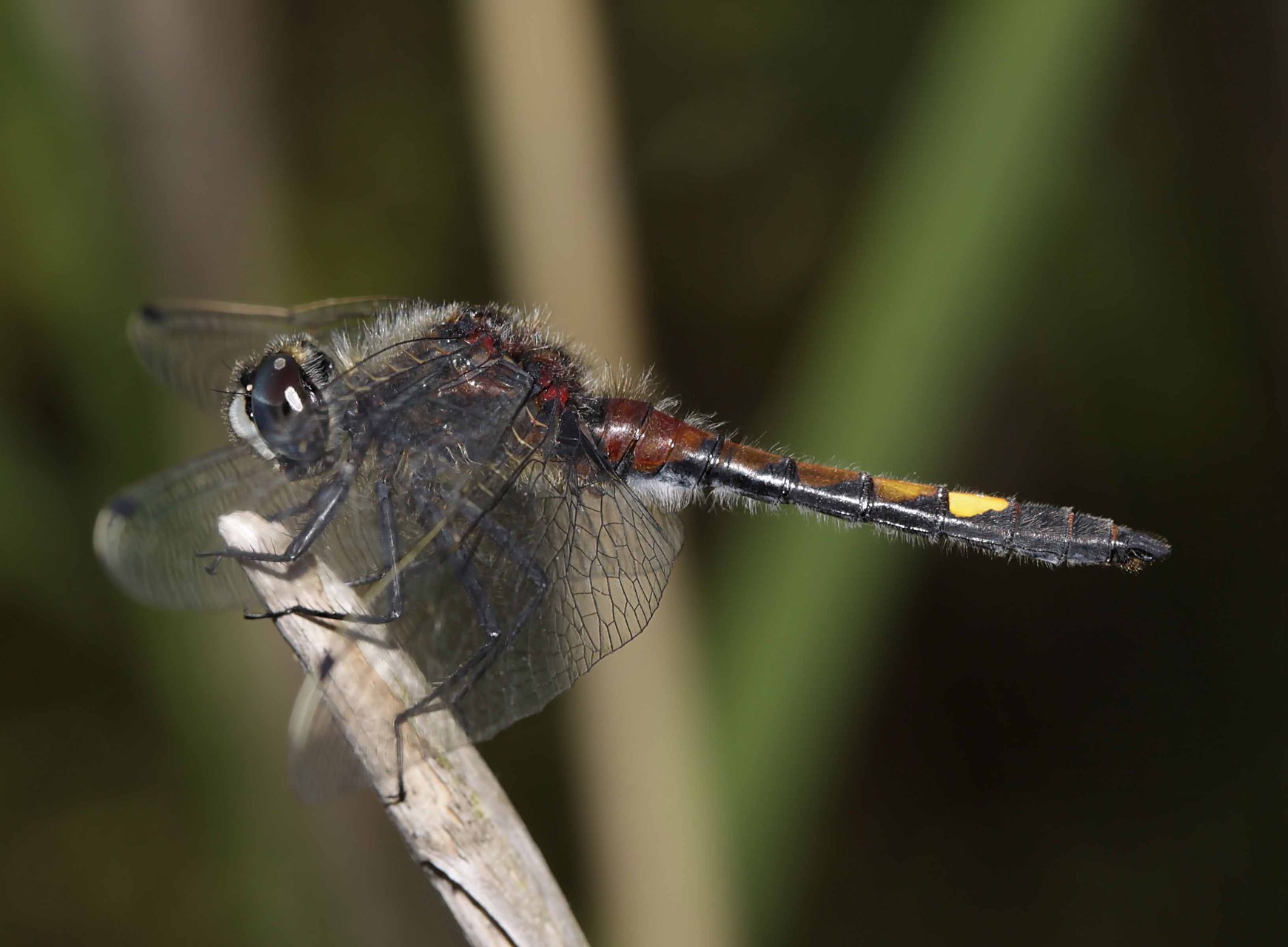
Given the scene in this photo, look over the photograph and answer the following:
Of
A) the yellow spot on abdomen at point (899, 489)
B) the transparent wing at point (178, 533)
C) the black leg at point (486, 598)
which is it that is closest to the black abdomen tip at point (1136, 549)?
the yellow spot on abdomen at point (899, 489)

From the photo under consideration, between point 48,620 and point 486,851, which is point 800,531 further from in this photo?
point 48,620

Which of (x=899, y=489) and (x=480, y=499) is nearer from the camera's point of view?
(x=480, y=499)

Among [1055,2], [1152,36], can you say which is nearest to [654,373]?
[1055,2]

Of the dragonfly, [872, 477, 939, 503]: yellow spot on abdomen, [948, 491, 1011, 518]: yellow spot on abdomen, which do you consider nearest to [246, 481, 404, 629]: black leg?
the dragonfly

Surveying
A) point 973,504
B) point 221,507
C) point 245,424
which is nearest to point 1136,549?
point 973,504

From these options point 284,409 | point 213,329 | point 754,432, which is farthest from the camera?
point 754,432

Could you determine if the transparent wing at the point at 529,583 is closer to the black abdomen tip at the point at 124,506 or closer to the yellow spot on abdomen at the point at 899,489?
the yellow spot on abdomen at the point at 899,489

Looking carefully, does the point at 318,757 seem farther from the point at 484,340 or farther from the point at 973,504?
the point at 973,504

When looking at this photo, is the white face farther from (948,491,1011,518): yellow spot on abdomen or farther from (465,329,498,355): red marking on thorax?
(948,491,1011,518): yellow spot on abdomen
